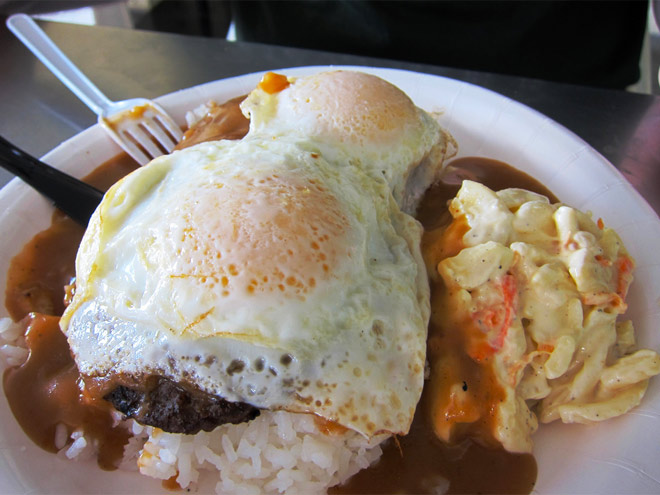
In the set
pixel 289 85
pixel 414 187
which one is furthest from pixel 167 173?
pixel 414 187

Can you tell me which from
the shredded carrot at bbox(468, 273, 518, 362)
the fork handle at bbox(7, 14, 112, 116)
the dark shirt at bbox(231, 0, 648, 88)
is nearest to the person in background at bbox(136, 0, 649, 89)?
the dark shirt at bbox(231, 0, 648, 88)

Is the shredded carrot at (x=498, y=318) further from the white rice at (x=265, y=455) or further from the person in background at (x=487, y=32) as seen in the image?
the person in background at (x=487, y=32)

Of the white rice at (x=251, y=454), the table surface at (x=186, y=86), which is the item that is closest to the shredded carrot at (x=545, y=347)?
the white rice at (x=251, y=454)

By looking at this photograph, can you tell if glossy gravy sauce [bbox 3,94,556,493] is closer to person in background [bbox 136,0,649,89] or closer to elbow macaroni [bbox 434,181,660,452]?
elbow macaroni [bbox 434,181,660,452]

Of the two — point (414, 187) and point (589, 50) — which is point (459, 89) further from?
point (589, 50)

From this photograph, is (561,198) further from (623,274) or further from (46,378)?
(46,378)

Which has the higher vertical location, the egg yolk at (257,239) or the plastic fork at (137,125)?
the egg yolk at (257,239)
